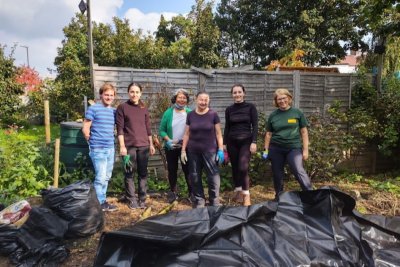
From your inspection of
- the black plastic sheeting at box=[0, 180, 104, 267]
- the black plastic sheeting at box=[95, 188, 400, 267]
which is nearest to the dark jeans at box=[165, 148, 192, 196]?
the black plastic sheeting at box=[0, 180, 104, 267]

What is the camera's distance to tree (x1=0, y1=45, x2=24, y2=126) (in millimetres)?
11391

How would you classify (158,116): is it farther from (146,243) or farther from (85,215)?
(146,243)

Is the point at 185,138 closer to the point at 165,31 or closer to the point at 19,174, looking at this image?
the point at 19,174

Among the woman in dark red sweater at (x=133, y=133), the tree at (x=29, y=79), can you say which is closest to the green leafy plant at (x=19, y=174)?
the woman in dark red sweater at (x=133, y=133)

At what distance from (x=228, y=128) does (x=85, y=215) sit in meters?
1.87

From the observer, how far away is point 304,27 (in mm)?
13305

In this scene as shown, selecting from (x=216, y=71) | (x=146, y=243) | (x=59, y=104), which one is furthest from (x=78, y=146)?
(x=59, y=104)

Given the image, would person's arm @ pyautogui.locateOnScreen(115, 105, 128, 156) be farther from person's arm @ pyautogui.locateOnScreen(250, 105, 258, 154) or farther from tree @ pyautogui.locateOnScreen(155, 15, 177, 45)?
tree @ pyautogui.locateOnScreen(155, 15, 177, 45)

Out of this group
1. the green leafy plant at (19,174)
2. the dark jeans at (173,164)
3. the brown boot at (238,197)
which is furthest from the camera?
the brown boot at (238,197)

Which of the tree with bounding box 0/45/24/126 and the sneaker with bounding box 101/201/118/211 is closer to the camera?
the sneaker with bounding box 101/201/118/211

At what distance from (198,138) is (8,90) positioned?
1020 cm

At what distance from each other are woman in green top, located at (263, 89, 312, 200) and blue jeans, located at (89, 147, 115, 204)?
1873mm

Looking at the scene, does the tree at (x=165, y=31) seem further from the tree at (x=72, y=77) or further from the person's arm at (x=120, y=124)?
the person's arm at (x=120, y=124)

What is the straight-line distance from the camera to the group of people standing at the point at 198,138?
3.73 metres
